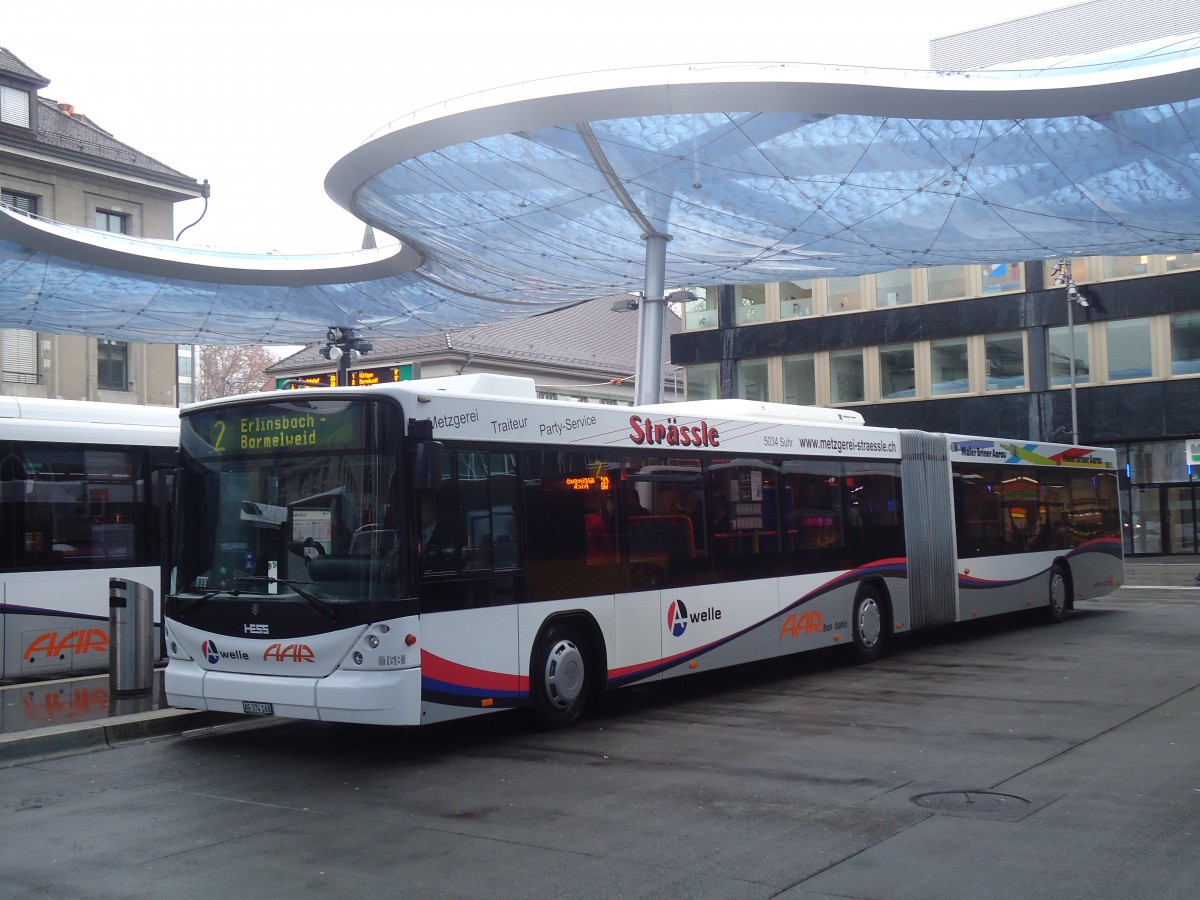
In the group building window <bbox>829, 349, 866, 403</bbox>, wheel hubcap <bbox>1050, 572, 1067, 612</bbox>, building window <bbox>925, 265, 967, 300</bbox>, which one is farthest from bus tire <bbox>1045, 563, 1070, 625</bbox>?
building window <bbox>829, 349, 866, 403</bbox>

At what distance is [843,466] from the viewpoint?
1559cm

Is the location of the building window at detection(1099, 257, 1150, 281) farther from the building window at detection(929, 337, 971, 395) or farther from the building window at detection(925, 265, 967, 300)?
the building window at detection(929, 337, 971, 395)

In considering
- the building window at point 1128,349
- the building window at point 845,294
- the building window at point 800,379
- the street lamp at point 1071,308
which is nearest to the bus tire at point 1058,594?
the street lamp at point 1071,308

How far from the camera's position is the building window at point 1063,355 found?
4284cm

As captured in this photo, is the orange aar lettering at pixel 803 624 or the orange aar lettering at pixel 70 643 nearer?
the orange aar lettering at pixel 70 643

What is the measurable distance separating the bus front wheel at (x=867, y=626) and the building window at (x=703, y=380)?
115 feet

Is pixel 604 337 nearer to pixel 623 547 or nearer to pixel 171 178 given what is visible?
pixel 171 178

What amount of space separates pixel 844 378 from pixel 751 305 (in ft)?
16.6

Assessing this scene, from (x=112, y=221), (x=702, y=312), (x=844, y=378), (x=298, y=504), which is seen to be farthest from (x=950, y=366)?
(x=298, y=504)

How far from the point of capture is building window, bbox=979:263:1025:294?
44.2 metres

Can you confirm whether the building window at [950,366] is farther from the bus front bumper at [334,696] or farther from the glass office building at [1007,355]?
the bus front bumper at [334,696]

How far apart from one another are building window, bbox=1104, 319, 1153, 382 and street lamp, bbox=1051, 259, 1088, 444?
50.3 inches

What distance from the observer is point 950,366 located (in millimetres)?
45594

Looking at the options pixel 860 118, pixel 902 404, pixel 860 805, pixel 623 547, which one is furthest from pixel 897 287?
pixel 860 805
